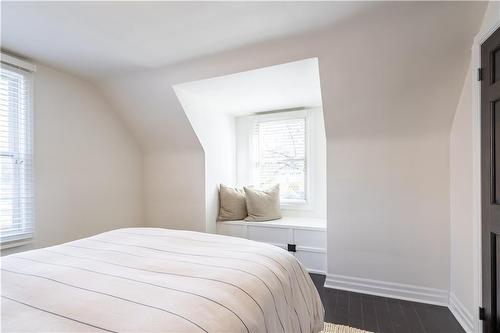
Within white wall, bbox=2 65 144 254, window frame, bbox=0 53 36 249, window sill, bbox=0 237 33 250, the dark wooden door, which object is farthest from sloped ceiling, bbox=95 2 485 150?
window sill, bbox=0 237 33 250

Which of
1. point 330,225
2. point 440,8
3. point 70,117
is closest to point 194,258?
point 330,225

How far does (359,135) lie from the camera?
2.42m

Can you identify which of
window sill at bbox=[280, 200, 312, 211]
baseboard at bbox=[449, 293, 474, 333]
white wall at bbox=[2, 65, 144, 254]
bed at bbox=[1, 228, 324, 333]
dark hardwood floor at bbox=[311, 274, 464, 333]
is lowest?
dark hardwood floor at bbox=[311, 274, 464, 333]

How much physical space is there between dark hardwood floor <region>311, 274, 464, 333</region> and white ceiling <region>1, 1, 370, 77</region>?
2286 mm

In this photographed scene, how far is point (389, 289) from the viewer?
2.29 meters

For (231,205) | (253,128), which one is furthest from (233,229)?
(253,128)

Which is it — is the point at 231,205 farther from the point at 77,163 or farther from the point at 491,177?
the point at 491,177

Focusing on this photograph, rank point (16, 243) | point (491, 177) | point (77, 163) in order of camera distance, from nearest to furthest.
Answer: point (491, 177) < point (16, 243) < point (77, 163)

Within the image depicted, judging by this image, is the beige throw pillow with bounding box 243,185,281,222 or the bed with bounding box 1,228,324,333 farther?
the beige throw pillow with bounding box 243,185,281,222

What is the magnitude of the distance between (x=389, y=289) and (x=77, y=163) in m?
3.48

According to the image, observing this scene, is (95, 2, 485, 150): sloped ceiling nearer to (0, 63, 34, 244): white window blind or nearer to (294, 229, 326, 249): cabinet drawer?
(0, 63, 34, 244): white window blind

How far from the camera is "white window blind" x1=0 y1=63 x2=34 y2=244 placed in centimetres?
209

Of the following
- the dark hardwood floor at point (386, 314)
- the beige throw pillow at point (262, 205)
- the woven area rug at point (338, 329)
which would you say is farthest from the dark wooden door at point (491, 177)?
the beige throw pillow at point (262, 205)

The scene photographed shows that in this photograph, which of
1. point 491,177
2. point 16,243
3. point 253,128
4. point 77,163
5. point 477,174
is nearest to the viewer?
point 491,177
